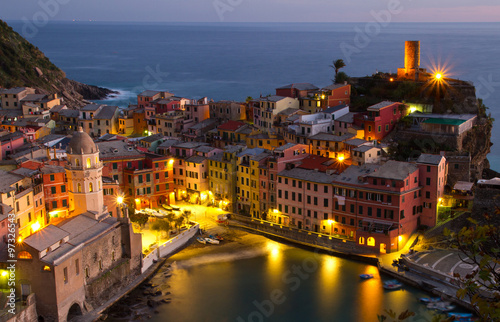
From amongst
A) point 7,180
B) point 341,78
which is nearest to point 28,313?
point 7,180

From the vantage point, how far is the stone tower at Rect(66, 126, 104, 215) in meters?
28.8

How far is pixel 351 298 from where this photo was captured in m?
26.8

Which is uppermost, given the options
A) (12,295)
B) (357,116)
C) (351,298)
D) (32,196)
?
(357,116)

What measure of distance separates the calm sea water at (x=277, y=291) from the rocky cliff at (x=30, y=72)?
38695 mm

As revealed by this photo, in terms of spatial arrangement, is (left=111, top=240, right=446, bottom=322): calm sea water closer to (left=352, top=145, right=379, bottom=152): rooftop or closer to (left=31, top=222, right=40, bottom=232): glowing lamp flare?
(left=31, top=222, right=40, bottom=232): glowing lamp flare

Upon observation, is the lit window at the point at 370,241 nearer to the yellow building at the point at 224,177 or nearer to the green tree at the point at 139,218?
the yellow building at the point at 224,177

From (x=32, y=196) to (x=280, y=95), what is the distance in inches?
887

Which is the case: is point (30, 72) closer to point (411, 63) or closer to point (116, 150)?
point (116, 150)

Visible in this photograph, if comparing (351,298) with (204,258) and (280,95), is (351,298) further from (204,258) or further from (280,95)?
(280,95)

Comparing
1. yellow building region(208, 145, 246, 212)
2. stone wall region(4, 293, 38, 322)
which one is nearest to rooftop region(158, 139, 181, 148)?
yellow building region(208, 145, 246, 212)

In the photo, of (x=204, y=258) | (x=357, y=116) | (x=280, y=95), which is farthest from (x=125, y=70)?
(x=204, y=258)

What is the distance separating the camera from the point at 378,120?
3872 cm

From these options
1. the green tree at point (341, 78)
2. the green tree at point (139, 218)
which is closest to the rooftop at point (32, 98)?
the green tree at point (139, 218)

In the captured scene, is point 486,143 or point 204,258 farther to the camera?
point 486,143
